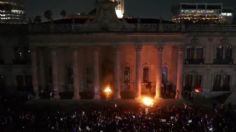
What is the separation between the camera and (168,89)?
47594 mm

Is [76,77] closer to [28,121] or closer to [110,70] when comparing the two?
[110,70]

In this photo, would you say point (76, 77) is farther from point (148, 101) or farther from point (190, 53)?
point (190, 53)

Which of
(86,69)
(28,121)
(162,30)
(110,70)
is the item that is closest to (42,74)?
(86,69)

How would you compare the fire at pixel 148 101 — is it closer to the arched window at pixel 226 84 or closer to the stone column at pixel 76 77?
the stone column at pixel 76 77

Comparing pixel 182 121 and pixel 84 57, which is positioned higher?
pixel 84 57

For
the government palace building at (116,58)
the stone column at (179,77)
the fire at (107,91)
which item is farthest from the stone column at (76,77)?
the stone column at (179,77)

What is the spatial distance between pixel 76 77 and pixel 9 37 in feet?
44.1

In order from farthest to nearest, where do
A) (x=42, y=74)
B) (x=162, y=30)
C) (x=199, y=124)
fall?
(x=42, y=74) < (x=162, y=30) < (x=199, y=124)

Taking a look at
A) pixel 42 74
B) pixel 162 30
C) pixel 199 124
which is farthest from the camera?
pixel 42 74

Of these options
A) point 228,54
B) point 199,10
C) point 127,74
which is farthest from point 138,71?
point 199,10

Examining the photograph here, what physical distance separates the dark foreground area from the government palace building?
8.13 meters

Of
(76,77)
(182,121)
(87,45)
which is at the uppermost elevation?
(87,45)

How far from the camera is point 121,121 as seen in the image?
3347cm

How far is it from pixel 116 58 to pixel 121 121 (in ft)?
41.6
